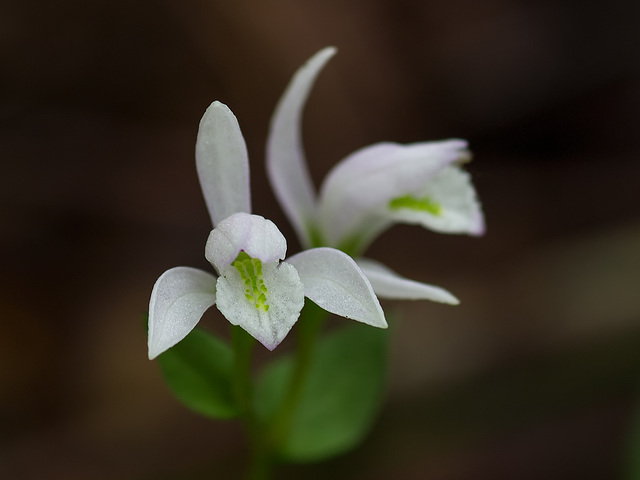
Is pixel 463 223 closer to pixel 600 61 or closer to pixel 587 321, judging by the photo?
pixel 587 321

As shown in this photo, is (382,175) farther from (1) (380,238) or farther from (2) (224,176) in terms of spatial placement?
(1) (380,238)

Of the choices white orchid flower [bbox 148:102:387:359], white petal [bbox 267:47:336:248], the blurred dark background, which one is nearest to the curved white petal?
white petal [bbox 267:47:336:248]

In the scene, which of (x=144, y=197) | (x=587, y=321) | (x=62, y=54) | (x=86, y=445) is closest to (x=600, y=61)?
(x=587, y=321)

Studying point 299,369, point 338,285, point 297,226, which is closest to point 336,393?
point 299,369

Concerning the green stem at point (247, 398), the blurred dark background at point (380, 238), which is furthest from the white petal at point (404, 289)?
the blurred dark background at point (380, 238)

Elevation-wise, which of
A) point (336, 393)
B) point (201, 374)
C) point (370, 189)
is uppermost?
point (370, 189)

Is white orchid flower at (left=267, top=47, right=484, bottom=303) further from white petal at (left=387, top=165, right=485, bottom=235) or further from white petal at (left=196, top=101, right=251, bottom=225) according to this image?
white petal at (left=196, top=101, right=251, bottom=225)

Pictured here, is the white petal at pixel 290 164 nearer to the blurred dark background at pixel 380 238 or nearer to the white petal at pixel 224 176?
the white petal at pixel 224 176
